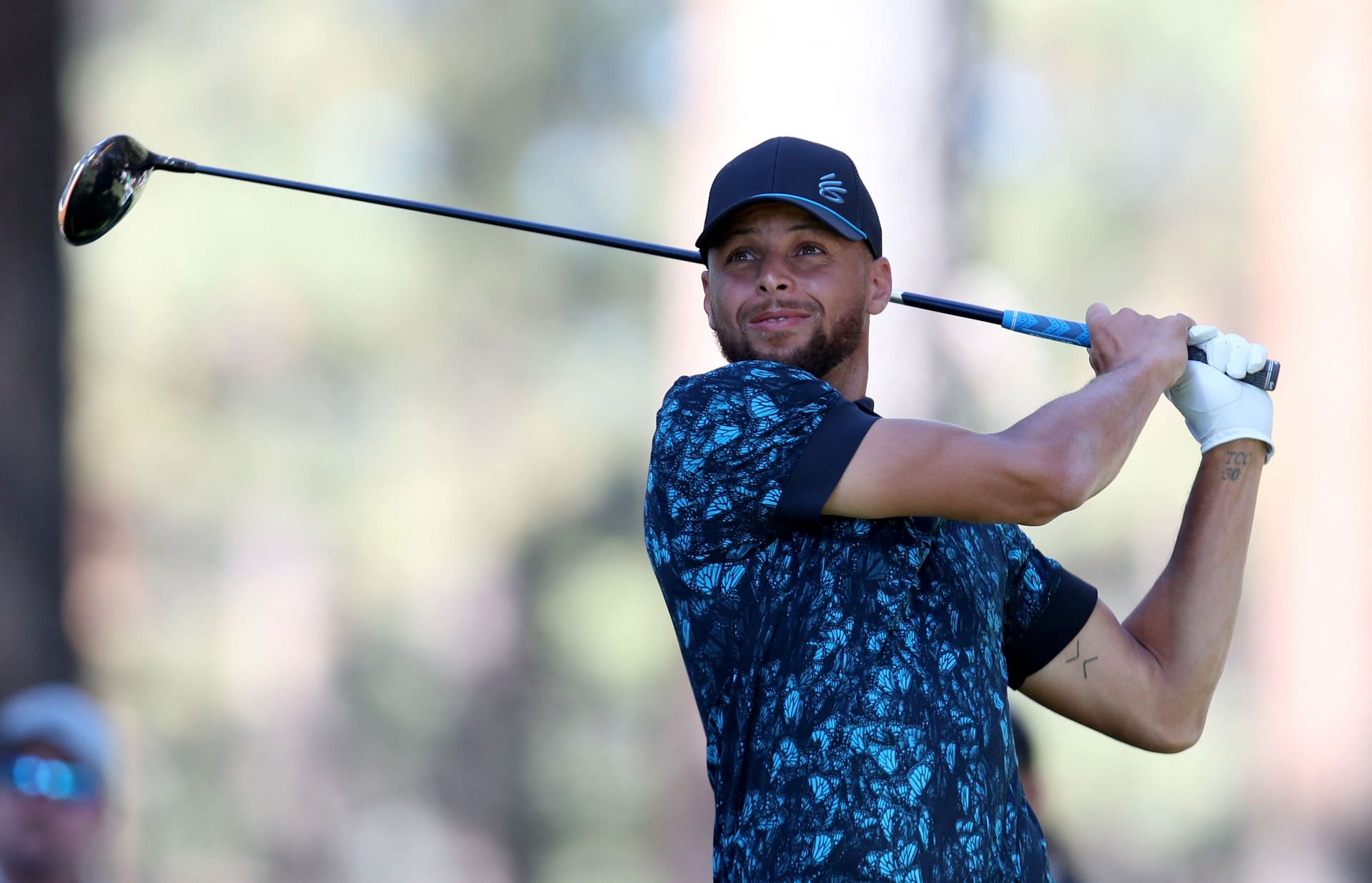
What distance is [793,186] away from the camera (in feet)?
8.38

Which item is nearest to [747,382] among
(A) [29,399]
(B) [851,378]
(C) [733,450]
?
(C) [733,450]

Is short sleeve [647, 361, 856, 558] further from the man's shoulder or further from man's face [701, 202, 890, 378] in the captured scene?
man's face [701, 202, 890, 378]

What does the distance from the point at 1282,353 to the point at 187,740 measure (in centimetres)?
1130

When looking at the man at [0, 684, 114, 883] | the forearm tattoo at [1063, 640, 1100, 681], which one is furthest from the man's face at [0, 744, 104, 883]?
the forearm tattoo at [1063, 640, 1100, 681]

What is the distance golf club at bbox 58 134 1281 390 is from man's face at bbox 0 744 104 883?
1855 mm

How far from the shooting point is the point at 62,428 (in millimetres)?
8930

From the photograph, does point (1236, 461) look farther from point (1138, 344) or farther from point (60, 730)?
point (60, 730)

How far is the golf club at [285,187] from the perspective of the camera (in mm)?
2850

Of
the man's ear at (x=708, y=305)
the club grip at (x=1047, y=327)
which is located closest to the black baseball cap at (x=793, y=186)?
the man's ear at (x=708, y=305)

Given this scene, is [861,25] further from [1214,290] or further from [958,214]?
[1214,290]

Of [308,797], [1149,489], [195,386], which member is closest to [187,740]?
[308,797]

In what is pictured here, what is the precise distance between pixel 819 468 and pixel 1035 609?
67 cm

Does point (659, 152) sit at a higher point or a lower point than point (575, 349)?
higher

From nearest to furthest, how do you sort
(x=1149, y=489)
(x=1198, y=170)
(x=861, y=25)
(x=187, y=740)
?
(x=861, y=25) → (x=1149, y=489) → (x=187, y=740) → (x=1198, y=170)
